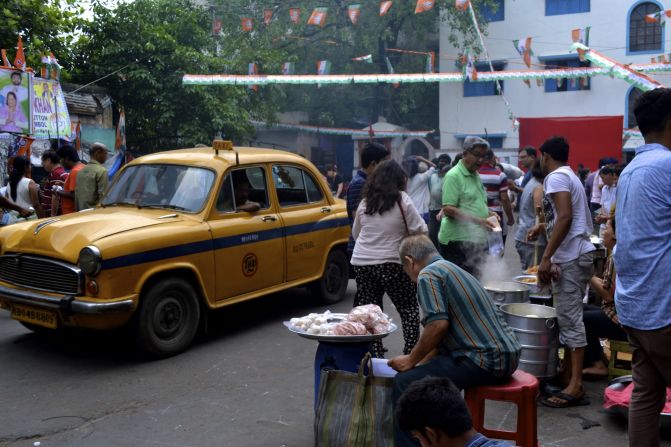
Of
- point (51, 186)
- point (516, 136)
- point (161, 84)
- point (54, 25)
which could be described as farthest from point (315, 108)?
point (51, 186)

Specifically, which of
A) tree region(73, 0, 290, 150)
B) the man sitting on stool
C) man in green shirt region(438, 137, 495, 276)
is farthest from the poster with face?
the man sitting on stool

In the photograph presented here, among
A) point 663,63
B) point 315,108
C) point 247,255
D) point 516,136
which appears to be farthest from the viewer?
point 315,108

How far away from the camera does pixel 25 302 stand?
606 cm

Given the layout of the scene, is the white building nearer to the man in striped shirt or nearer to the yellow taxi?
the yellow taxi

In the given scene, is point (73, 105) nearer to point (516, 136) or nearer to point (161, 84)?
point (161, 84)

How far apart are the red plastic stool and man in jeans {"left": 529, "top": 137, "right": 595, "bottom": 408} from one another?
1.33 meters

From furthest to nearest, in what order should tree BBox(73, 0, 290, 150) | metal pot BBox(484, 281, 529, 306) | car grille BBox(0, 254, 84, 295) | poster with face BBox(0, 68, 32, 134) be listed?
1. tree BBox(73, 0, 290, 150)
2. poster with face BBox(0, 68, 32, 134)
3. car grille BBox(0, 254, 84, 295)
4. metal pot BBox(484, 281, 529, 306)

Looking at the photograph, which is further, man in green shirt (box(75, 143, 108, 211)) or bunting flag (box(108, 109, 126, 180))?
bunting flag (box(108, 109, 126, 180))

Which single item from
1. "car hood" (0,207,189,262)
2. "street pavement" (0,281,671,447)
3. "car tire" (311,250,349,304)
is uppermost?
"car hood" (0,207,189,262)

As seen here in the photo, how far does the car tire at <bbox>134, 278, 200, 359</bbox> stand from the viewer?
19.9 feet

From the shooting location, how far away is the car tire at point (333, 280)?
27.0ft

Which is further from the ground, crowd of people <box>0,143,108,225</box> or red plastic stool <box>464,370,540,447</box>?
crowd of people <box>0,143,108,225</box>

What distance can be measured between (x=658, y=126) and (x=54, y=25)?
1456cm

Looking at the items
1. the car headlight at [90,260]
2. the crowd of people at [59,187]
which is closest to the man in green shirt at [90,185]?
the crowd of people at [59,187]
